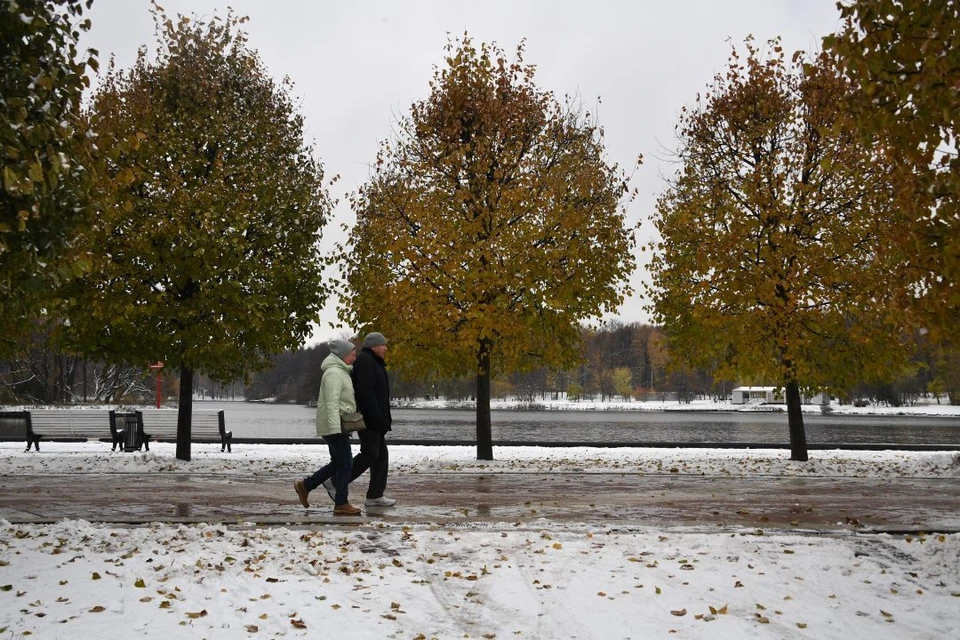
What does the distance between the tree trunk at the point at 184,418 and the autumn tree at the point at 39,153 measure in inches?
423

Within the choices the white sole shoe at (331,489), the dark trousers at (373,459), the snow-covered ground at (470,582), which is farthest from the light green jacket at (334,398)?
the snow-covered ground at (470,582)

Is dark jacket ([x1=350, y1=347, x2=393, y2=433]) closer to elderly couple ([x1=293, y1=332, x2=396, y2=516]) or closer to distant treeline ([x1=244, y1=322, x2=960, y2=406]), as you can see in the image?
elderly couple ([x1=293, y1=332, x2=396, y2=516])

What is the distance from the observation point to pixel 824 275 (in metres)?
15.9

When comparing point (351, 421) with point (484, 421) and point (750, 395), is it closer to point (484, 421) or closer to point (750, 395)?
point (484, 421)

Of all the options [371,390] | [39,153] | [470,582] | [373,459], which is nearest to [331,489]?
[373,459]

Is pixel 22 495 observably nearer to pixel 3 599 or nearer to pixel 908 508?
pixel 3 599

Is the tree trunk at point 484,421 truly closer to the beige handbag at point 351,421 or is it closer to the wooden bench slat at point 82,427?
the wooden bench slat at point 82,427

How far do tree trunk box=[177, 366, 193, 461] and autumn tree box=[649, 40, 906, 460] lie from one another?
1020 cm

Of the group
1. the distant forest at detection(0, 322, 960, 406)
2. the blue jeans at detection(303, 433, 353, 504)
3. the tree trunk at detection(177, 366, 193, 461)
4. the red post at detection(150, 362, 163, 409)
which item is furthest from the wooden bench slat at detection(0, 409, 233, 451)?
the distant forest at detection(0, 322, 960, 406)

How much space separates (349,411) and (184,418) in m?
8.92

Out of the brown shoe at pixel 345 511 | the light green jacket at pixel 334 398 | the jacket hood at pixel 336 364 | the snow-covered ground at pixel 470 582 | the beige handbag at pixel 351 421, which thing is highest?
the jacket hood at pixel 336 364

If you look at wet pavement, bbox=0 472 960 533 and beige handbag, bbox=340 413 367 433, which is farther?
beige handbag, bbox=340 413 367 433

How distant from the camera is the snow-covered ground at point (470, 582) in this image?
16.8 feet

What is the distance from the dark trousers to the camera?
30.1 ft
